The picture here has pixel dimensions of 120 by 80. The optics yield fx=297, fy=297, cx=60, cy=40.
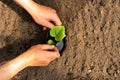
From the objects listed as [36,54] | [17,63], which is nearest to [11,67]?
[17,63]

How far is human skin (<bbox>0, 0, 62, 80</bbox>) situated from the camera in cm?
155

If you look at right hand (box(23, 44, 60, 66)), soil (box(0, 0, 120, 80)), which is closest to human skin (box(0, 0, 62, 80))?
right hand (box(23, 44, 60, 66))

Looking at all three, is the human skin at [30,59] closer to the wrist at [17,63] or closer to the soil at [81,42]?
the wrist at [17,63]

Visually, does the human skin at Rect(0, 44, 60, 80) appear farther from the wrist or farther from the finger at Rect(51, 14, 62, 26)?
the finger at Rect(51, 14, 62, 26)

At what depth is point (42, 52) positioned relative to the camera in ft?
5.18

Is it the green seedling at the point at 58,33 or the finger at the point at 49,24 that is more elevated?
the finger at the point at 49,24

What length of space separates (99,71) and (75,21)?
0.34m

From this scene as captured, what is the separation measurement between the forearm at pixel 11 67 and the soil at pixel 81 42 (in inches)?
9.0

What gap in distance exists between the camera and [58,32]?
5.42 feet

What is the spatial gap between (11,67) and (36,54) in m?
0.15

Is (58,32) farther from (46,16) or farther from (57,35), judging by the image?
(46,16)

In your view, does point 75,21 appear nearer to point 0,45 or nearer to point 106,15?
point 106,15

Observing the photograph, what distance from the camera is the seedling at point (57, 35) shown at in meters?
1.63

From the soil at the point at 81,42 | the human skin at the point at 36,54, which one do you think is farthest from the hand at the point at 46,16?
the soil at the point at 81,42
